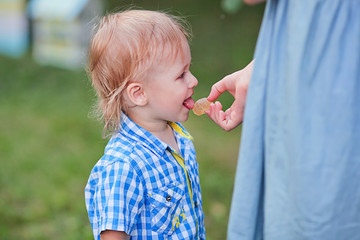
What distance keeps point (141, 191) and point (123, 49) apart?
515mm

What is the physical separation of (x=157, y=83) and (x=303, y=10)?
732 millimetres

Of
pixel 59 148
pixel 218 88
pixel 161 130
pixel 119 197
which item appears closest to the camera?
pixel 119 197

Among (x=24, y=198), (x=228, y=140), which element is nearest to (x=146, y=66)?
(x=24, y=198)

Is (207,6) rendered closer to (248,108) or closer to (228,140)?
(228,140)

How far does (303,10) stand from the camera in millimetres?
1248

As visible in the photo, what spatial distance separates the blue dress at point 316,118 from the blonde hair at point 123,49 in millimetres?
634

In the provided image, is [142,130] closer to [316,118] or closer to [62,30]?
[316,118]

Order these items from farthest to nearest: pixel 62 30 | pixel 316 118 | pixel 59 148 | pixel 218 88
Result: 1. pixel 62 30
2. pixel 59 148
3. pixel 218 88
4. pixel 316 118

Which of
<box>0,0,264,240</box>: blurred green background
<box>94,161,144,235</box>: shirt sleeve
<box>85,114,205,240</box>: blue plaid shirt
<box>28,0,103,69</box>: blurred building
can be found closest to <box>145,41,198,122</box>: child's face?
<box>85,114,205,240</box>: blue plaid shirt

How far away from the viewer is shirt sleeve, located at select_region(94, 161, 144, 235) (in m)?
1.71

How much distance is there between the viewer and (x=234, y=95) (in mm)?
1718

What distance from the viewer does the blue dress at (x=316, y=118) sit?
1.23m

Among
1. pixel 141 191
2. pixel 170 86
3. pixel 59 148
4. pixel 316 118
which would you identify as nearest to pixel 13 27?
pixel 59 148

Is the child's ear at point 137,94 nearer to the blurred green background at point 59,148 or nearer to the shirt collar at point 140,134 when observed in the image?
the shirt collar at point 140,134
